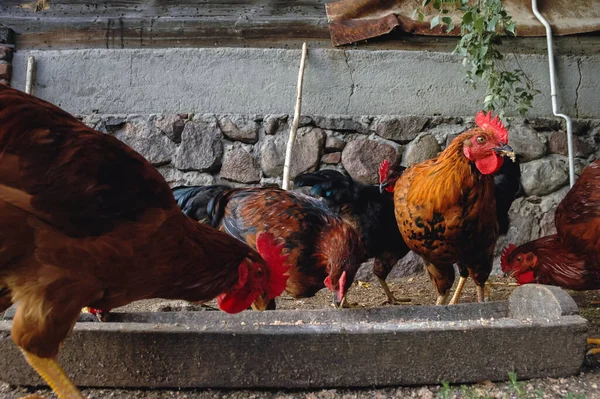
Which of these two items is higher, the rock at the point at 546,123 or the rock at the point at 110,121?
the rock at the point at 546,123

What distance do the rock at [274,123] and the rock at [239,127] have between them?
103 mm

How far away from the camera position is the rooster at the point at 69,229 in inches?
57.2

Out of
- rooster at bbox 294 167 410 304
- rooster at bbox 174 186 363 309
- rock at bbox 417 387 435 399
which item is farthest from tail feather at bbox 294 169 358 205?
rock at bbox 417 387 435 399

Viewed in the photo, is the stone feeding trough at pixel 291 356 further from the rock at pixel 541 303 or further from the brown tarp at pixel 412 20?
the brown tarp at pixel 412 20

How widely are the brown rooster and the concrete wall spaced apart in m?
1.47

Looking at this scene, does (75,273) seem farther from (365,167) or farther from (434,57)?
(434,57)

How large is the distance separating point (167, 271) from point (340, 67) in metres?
3.14

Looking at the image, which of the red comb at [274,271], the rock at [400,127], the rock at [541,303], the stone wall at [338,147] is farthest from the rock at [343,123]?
the rock at [541,303]

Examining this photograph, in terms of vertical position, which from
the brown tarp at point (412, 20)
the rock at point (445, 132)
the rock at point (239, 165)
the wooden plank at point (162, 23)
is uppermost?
the brown tarp at point (412, 20)

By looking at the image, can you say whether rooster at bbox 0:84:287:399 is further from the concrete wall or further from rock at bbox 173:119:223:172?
the concrete wall

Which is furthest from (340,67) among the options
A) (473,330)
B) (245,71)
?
(473,330)

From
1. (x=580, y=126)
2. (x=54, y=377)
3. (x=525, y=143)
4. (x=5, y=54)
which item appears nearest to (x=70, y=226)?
(x=54, y=377)

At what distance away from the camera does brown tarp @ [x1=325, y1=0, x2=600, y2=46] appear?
14.2 feet

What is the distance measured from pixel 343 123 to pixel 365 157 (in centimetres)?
37
